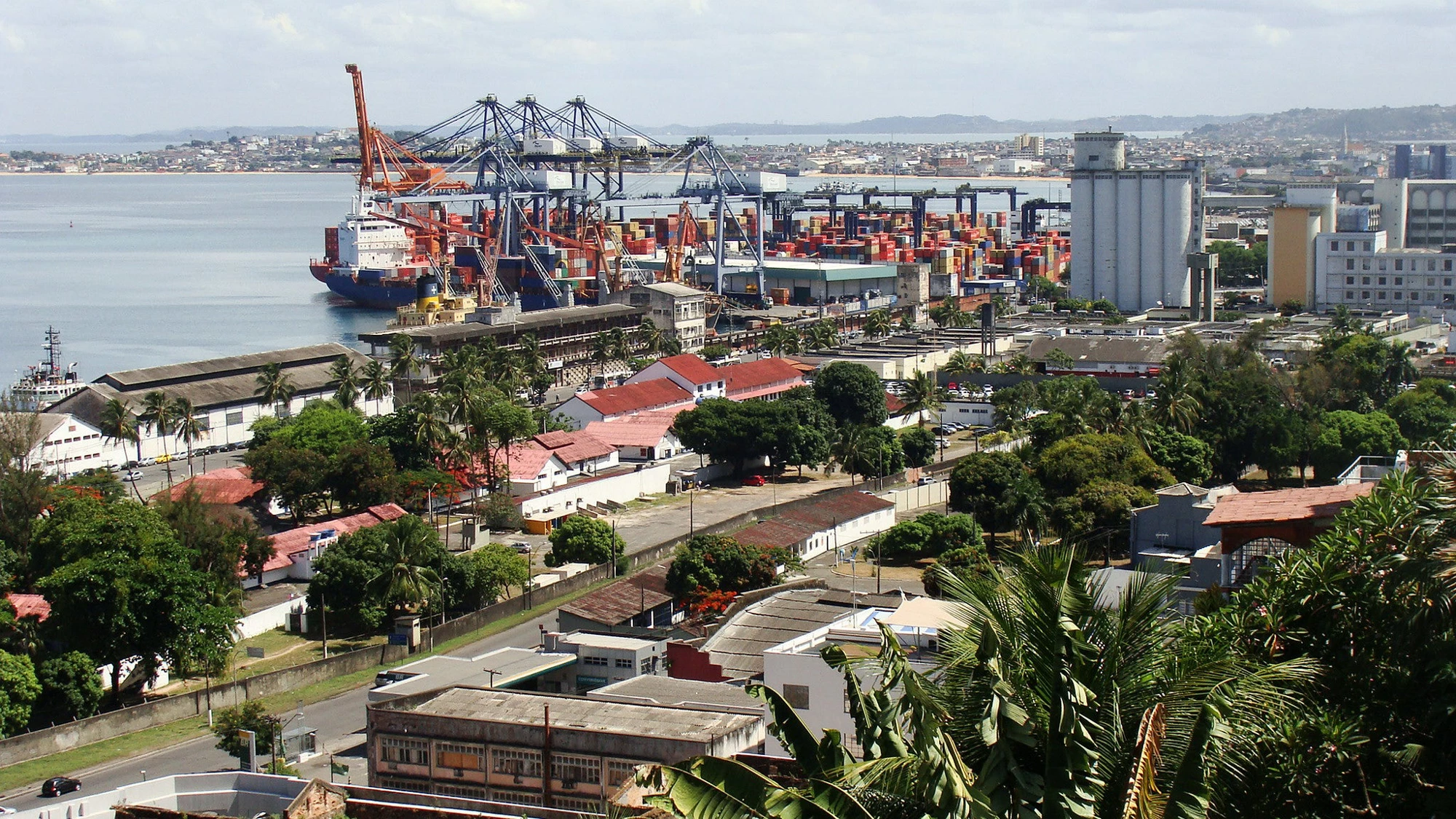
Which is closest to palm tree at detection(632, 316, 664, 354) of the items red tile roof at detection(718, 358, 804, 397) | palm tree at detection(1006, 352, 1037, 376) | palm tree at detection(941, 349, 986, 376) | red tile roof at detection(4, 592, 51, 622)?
red tile roof at detection(718, 358, 804, 397)

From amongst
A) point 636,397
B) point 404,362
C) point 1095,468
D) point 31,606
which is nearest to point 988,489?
point 1095,468

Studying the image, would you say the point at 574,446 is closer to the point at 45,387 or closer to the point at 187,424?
the point at 187,424

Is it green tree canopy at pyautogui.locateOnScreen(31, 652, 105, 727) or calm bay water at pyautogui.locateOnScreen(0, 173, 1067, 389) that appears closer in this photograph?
green tree canopy at pyautogui.locateOnScreen(31, 652, 105, 727)

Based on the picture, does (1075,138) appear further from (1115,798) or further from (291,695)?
(1115,798)

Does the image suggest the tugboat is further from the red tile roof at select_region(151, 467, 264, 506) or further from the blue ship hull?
the blue ship hull

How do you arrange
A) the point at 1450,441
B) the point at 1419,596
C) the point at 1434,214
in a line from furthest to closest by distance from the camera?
the point at 1434,214 < the point at 1450,441 < the point at 1419,596

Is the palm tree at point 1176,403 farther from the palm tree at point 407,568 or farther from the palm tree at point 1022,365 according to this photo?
the palm tree at point 407,568

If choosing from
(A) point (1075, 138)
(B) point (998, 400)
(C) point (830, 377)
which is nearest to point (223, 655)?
(C) point (830, 377)
